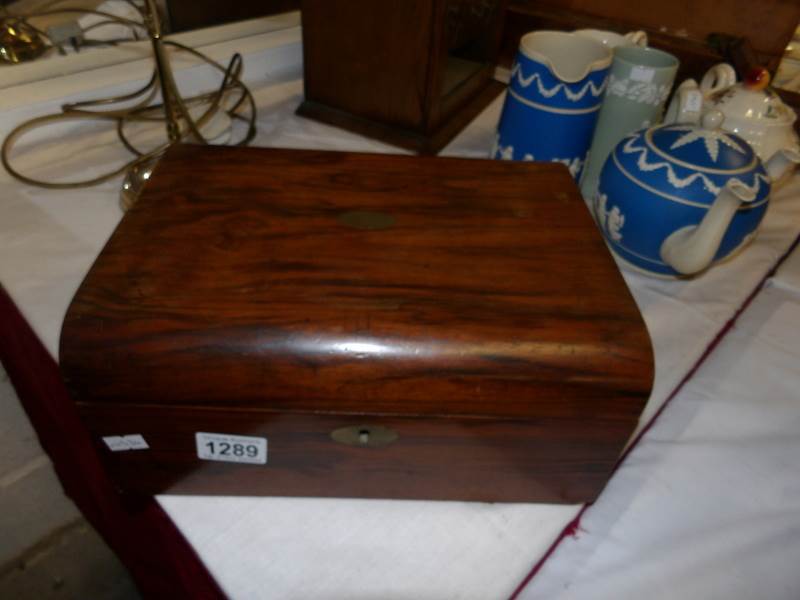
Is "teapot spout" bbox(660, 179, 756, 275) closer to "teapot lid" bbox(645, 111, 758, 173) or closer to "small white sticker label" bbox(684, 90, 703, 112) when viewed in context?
"teapot lid" bbox(645, 111, 758, 173)

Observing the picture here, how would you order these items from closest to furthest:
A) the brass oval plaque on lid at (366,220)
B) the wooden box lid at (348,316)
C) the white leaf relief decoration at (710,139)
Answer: the wooden box lid at (348,316), the brass oval plaque on lid at (366,220), the white leaf relief decoration at (710,139)

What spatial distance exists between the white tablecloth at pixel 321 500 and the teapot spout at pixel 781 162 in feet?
0.44

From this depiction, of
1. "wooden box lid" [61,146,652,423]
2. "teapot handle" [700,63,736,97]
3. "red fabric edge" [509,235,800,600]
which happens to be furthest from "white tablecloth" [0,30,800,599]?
"teapot handle" [700,63,736,97]

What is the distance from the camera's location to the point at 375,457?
465mm

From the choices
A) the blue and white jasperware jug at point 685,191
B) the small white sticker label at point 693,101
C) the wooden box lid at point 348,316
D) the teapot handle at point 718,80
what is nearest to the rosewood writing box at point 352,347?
the wooden box lid at point 348,316

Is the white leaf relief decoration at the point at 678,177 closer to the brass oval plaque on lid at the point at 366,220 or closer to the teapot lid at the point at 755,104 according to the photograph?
the teapot lid at the point at 755,104

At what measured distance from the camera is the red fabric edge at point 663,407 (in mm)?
473

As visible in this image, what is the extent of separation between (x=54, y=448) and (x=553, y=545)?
2.44 ft

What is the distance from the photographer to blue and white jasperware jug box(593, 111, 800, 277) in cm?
60

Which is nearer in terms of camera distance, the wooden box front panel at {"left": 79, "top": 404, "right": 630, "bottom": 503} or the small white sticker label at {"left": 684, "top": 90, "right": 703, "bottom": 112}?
the wooden box front panel at {"left": 79, "top": 404, "right": 630, "bottom": 503}

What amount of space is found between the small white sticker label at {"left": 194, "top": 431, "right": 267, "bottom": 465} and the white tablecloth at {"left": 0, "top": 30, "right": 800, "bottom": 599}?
0.06 metres

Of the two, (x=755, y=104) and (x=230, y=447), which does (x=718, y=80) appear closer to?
(x=755, y=104)

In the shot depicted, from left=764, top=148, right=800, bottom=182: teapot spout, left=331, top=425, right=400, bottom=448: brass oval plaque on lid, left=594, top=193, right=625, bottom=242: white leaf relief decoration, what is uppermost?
left=764, top=148, right=800, bottom=182: teapot spout

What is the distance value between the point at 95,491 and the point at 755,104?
3.20 ft
